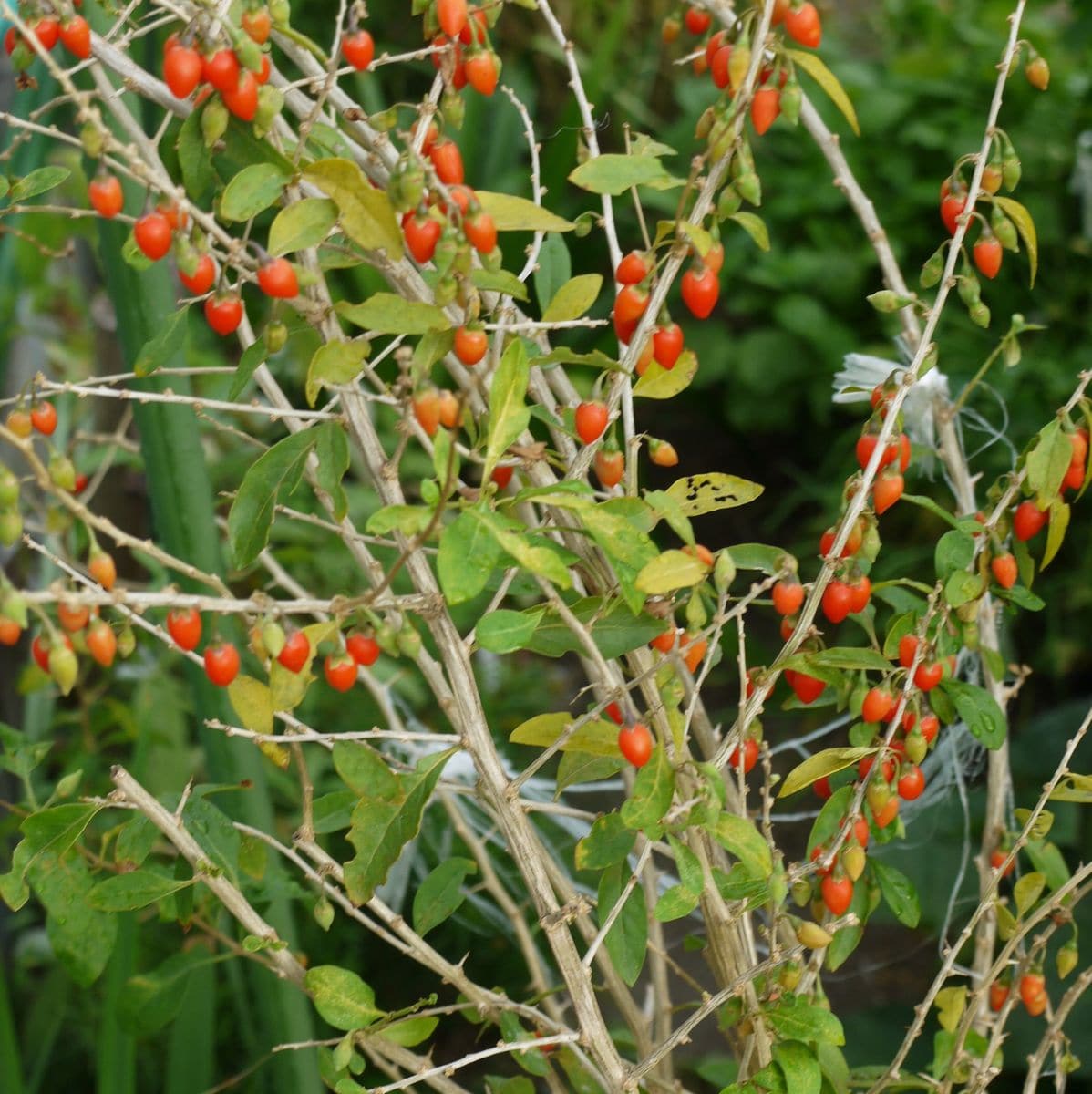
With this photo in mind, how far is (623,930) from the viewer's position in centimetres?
66

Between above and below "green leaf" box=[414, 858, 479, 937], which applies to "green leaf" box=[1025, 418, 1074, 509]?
above

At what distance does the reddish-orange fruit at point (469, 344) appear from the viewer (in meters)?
0.54

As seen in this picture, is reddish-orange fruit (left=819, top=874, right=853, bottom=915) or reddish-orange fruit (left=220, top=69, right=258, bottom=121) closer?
reddish-orange fruit (left=220, top=69, right=258, bottom=121)

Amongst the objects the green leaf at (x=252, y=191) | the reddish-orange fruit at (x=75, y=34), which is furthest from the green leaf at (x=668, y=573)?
the reddish-orange fruit at (x=75, y=34)

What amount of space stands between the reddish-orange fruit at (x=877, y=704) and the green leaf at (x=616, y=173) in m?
0.26

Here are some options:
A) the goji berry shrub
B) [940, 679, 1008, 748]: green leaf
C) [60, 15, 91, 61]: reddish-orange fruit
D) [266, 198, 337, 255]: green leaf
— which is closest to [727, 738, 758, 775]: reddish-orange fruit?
the goji berry shrub

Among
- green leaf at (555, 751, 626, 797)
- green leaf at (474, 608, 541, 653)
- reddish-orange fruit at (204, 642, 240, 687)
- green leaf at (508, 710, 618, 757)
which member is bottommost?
green leaf at (555, 751, 626, 797)

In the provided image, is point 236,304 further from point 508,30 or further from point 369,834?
point 508,30

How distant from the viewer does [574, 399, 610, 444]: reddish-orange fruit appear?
0.59 metres

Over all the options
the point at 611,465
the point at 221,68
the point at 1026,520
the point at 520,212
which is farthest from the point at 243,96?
the point at 1026,520

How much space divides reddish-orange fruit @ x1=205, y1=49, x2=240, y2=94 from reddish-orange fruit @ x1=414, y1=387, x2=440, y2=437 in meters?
0.14

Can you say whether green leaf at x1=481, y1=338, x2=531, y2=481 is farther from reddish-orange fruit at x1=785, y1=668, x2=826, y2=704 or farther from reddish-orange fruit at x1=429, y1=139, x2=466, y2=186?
reddish-orange fruit at x1=785, y1=668, x2=826, y2=704

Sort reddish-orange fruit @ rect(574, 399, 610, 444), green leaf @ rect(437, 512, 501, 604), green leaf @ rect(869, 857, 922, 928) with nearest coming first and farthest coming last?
1. green leaf @ rect(437, 512, 501, 604)
2. reddish-orange fruit @ rect(574, 399, 610, 444)
3. green leaf @ rect(869, 857, 922, 928)

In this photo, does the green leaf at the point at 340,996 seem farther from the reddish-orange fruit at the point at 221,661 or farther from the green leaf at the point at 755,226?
the green leaf at the point at 755,226
